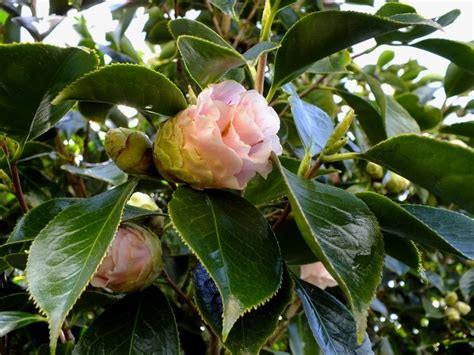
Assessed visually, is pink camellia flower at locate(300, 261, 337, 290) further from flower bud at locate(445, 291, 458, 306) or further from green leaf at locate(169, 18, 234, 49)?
flower bud at locate(445, 291, 458, 306)

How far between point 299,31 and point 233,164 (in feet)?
0.59

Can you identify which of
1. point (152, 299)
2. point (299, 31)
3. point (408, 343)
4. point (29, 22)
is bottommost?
point (408, 343)

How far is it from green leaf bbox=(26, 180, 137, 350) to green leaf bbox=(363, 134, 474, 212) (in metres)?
0.28

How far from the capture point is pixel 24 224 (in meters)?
0.67

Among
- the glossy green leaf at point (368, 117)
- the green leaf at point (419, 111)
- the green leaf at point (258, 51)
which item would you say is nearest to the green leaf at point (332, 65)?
the glossy green leaf at point (368, 117)

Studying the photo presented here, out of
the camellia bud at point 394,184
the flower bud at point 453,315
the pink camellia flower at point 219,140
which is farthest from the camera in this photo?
the flower bud at point 453,315

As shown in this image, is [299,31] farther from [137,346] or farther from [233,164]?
[137,346]

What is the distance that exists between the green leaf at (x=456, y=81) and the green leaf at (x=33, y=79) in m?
0.92

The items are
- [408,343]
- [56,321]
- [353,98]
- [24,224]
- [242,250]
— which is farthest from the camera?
[408,343]

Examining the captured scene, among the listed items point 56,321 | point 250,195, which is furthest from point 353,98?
point 56,321

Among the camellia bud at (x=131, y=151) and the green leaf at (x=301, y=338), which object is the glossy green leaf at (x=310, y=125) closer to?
the camellia bud at (x=131, y=151)

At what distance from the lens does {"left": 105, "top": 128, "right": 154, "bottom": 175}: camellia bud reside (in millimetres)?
628

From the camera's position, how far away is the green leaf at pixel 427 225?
0.60 metres

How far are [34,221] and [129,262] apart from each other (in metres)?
0.13
